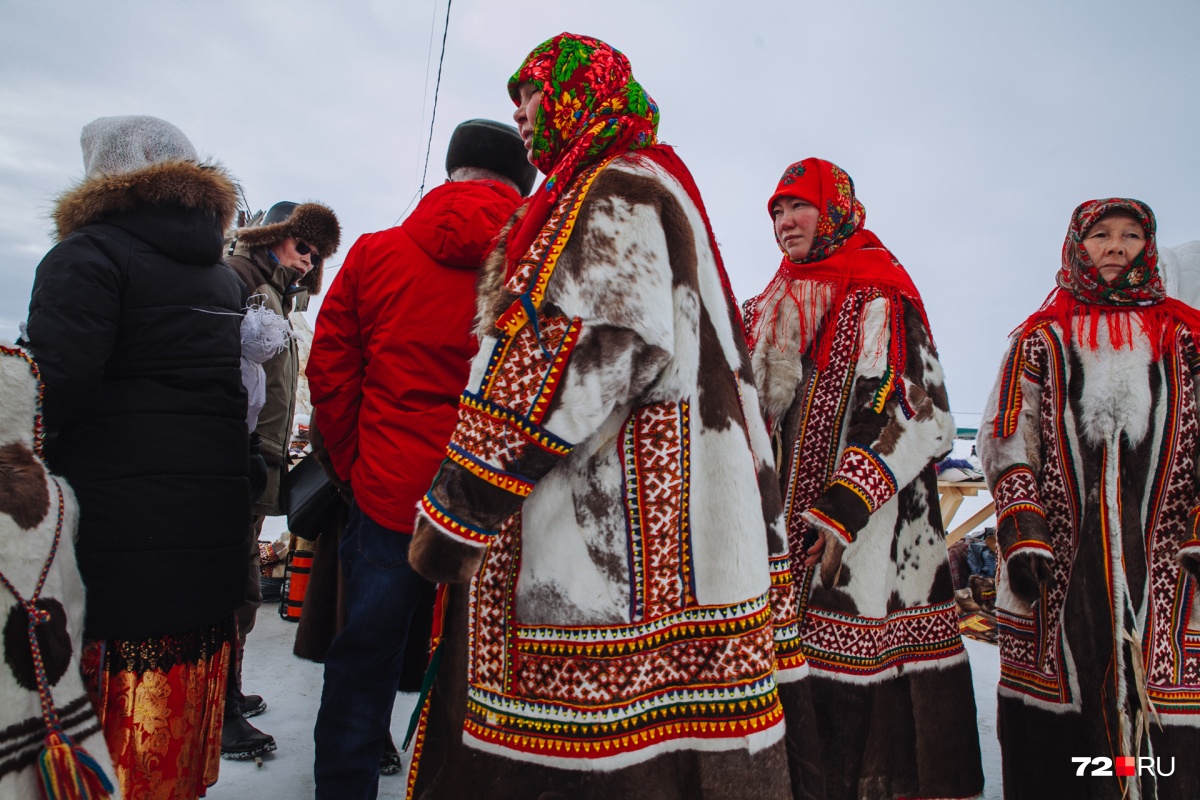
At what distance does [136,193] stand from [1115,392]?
249 centimetres

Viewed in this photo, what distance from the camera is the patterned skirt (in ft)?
5.26

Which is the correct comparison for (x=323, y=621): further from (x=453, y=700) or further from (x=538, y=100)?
(x=538, y=100)

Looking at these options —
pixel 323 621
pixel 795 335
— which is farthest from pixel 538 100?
pixel 323 621

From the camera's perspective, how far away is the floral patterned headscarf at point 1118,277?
2.18 meters

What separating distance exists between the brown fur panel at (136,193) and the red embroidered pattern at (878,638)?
1.81 meters

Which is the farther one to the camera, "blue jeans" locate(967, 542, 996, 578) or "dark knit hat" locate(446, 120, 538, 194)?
"blue jeans" locate(967, 542, 996, 578)

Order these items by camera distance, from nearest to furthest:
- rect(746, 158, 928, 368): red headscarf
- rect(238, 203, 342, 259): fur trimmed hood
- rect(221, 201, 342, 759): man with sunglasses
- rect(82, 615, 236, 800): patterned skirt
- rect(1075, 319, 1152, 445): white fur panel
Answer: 1. rect(82, 615, 236, 800): patterned skirt
2. rect(1075, 319, 1152, 445): white fur panel
3. rect(746, 158, 928, 368): red headscarf
4. rect(221, 201, 342, 759): man with sunglasses
5. rect(238, 203, 342, 259): fur trimmed hood

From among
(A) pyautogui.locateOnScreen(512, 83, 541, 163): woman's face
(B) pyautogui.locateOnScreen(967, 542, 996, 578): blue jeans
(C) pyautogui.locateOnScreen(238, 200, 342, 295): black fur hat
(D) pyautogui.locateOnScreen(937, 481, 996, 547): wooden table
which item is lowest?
(B) pyautogui.locateOnScreen(967, 542, 996, 578): blue jeans

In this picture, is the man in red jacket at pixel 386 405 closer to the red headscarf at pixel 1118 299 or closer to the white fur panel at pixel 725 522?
the white fur panel at pixel 725 522

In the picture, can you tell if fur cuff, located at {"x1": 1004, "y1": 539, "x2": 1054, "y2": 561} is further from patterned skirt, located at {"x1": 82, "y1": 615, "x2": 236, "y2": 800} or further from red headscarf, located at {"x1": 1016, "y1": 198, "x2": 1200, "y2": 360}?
patterned skirt, located at {"x1": 82, "y1": 615, "x2": 236, "y2": 800}

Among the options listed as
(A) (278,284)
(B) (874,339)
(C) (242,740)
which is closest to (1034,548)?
(B) (874,339)

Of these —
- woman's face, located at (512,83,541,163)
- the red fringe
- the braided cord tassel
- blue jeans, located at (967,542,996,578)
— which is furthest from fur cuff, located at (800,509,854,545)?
blue jeans, located at (967,542,996,578)

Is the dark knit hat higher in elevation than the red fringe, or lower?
higher

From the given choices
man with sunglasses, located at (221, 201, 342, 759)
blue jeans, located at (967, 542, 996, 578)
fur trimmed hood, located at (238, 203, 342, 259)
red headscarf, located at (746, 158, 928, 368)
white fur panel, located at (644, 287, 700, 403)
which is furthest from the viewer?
blue jeans, located at (967, 542, 996, 578)
